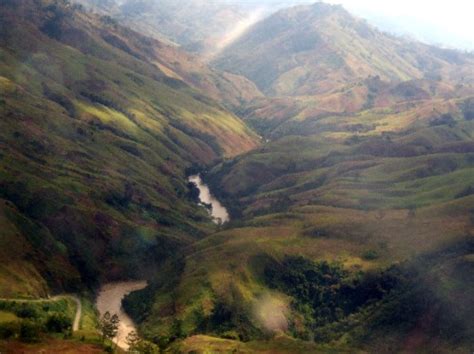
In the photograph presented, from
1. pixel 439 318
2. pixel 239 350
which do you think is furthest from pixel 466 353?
pixel 239 350


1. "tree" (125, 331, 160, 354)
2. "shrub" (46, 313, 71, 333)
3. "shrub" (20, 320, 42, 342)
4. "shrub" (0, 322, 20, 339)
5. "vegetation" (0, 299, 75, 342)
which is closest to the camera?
"shrub" (0, 322, 20, 339)

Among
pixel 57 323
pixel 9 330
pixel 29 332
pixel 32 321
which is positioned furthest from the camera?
pixel 57 323

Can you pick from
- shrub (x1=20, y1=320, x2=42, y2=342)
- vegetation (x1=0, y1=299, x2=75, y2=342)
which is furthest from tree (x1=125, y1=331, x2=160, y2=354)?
shrub (x1=20, y1=320, x2=42, y2=342)

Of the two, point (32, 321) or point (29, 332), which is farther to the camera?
point (32, 321)

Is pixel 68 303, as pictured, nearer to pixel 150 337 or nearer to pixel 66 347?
pixel 150 337

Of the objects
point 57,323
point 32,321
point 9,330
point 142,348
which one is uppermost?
point 57,323

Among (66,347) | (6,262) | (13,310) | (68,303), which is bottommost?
(66,347)

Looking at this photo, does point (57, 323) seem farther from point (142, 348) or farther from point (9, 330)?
point (142, 348)

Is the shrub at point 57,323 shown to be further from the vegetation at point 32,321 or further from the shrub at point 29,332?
the shrub at point 29,332

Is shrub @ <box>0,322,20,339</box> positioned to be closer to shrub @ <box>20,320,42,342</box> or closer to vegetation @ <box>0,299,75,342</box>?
vegetation @ <box>0,299,75,342</box>

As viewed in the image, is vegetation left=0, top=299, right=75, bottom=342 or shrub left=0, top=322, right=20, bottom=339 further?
vegetation left=0, top=299, right=75, bottom=342

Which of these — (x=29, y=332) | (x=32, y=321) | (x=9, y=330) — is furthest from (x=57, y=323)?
(x=9, y=330)
